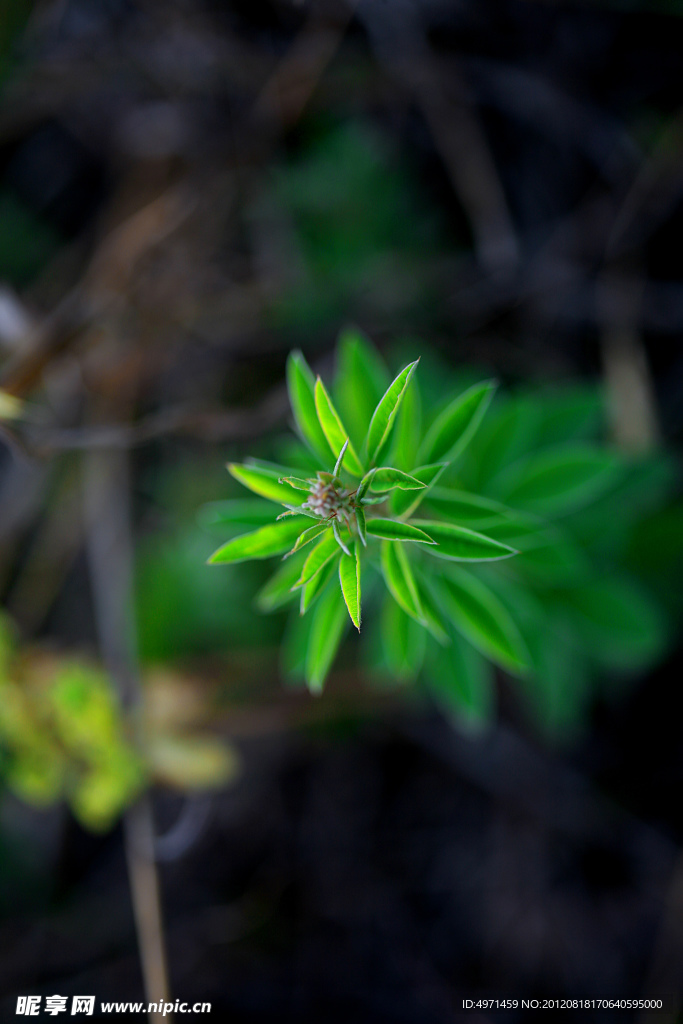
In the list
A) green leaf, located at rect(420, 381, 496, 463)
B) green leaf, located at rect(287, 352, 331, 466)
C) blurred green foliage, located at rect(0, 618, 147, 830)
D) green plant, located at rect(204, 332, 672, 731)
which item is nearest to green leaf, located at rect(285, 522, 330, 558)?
green plant, located at rect(204, 332, 672, 731)

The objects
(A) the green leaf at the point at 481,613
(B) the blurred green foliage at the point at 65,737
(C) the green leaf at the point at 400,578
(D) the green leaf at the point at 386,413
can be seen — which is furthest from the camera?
(B) the blurred green foliage at the point at 65,737

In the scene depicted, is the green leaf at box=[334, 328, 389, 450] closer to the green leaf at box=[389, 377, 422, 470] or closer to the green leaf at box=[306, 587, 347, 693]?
the green leaf at box=[389, 377, 422, 470]

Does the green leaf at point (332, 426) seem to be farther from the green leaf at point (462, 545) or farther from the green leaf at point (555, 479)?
the green leaf at point (555, 479)

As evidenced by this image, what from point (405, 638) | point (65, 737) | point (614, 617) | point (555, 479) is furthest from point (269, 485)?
point (65, 737)

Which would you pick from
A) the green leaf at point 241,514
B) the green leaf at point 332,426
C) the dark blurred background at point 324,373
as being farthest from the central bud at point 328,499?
the dark blurred background at point 324,373

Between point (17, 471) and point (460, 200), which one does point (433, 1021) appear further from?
point (460, 200)

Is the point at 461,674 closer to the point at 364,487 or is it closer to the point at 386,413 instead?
the point at 364,487
